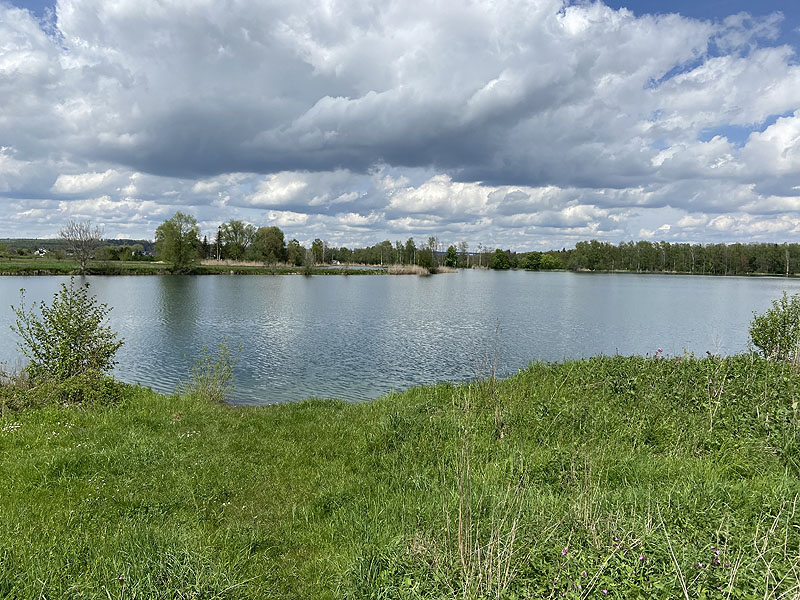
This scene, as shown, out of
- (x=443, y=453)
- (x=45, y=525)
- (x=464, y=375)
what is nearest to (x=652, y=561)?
(x=443, y=453)

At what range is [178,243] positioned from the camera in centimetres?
8656

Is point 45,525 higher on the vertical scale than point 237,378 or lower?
higher

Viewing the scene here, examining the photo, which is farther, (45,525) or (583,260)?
(583,260)

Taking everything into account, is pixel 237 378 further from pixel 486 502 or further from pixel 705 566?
pixel 705 566

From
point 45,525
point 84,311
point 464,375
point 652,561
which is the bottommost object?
point 464,375

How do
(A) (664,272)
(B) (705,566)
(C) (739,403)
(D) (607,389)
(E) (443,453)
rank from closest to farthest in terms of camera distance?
(B) (705,566) → (E) (443,453) → (C) (739,403) → (D) (607,389) → (A) (664,272)

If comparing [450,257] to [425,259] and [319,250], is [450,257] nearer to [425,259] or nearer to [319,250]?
[425,259]

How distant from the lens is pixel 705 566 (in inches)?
143

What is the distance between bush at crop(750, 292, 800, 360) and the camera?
14.3m

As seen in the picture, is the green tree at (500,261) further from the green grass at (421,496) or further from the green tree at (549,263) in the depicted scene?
the green grass at (421,496)

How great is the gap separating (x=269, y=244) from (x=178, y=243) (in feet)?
123

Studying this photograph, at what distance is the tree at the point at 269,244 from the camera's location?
122125 millimetres

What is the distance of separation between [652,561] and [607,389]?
23.7 feet

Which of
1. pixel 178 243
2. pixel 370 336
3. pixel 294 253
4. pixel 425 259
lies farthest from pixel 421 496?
pixel 425 259
